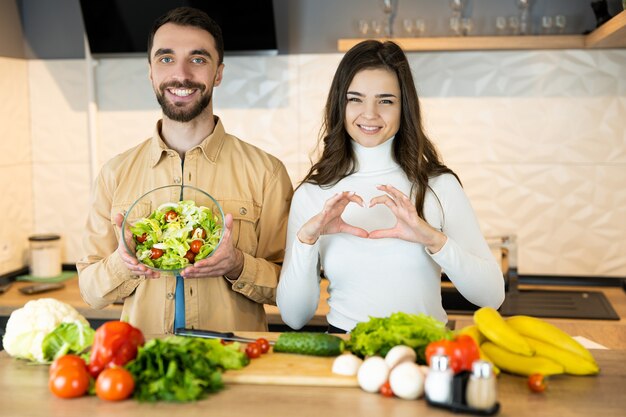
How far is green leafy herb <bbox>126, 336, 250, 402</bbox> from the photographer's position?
5.23 ft

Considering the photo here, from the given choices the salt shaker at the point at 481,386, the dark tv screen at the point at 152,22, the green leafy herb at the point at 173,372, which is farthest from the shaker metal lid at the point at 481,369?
the dark tv screen at the point at 152,22

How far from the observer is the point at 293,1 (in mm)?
3758

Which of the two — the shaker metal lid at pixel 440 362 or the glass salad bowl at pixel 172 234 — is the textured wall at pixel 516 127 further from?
the shaker metal lid at pixel 440 362

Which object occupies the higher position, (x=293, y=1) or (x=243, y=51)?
(x=293, y=1)

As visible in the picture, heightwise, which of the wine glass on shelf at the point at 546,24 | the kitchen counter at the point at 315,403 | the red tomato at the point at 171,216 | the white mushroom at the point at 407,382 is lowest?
the kitchen counter at the point at 315,403

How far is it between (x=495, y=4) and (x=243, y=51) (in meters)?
1.18

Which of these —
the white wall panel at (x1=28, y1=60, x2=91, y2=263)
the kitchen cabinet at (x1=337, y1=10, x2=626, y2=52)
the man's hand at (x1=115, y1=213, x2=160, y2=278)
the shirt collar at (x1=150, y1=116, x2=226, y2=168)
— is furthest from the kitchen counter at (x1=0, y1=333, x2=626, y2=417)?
the white wall panel at (x1=28, y1=60, x2=91, y2=263)

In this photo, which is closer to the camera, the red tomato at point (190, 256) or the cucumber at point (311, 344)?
the cucumber at point (311, 344)

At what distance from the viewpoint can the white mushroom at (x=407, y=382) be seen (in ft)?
5.19

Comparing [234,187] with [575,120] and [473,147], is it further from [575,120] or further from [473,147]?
[575,120]

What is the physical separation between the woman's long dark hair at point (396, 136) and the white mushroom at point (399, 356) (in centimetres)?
59

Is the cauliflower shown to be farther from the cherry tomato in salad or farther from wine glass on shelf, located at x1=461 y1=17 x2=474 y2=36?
wine glass on shelf, located at x1=461 y1=17 x2=474 y2=36

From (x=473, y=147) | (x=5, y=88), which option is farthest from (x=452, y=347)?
(x=5, y=88)

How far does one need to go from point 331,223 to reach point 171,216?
16.6 inches
